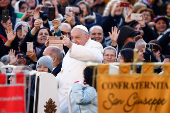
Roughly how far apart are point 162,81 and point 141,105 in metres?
0.36

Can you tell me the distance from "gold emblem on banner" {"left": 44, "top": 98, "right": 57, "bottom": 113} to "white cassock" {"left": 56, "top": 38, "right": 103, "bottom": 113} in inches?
22.8

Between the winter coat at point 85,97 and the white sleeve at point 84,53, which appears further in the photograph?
the white sleeve at point 84,53

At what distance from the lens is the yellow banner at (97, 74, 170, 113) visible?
4559mm

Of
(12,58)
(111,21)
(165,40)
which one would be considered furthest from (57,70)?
(165,40)

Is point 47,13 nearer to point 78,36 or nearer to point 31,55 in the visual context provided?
point 31,55

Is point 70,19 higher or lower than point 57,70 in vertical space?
higher

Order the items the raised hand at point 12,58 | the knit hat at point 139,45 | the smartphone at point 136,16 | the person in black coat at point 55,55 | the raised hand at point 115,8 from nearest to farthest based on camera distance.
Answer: the person in black coat at point 55,55 → the knit hat at point 139,45 → the raised hand at point 12,58 → the smartphone at point 136,16 → the raised hand at point 115,8

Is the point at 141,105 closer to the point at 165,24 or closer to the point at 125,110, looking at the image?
the point at 125,110

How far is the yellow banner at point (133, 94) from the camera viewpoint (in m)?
4.56

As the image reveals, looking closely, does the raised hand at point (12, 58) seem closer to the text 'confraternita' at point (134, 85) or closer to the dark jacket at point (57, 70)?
the dark jacket at point (57, 70)

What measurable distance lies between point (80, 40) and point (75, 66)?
0.47m

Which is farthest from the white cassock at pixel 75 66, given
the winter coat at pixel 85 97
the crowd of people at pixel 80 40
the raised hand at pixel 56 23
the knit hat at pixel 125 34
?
the knit hat at pixel 125 34

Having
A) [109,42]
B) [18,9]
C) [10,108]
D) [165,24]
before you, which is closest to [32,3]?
[18,9]

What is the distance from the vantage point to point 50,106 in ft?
19.0
